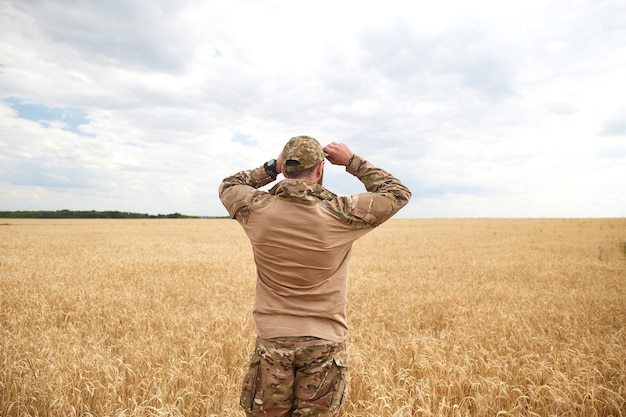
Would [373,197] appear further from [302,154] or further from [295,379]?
[295,379]

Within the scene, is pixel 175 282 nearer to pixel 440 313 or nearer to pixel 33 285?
pixel 33 285

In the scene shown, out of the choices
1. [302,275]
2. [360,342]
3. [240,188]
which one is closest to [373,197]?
[302,275]

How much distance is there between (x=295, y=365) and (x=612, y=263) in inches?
715

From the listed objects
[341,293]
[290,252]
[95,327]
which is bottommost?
[95,327]

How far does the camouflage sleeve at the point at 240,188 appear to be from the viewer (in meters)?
2.59

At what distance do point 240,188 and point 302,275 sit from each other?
731 millimetres

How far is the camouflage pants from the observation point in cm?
248

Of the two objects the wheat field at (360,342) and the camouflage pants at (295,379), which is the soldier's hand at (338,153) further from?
the wheat field at (360,342)

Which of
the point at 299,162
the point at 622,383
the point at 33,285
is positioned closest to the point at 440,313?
the point at 622,383

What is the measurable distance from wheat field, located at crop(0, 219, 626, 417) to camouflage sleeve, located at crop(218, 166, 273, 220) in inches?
106

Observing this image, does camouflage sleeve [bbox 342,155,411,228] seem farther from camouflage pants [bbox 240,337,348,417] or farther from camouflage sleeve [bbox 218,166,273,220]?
camouflage pants [bbox 240,337,348,417]

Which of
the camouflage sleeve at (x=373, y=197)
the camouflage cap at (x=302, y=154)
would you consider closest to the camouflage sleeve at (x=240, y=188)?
the camouflage cap at (x=302, y=154)

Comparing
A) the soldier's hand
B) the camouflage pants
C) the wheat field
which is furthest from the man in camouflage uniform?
the wheat field

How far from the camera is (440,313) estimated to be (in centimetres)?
888
